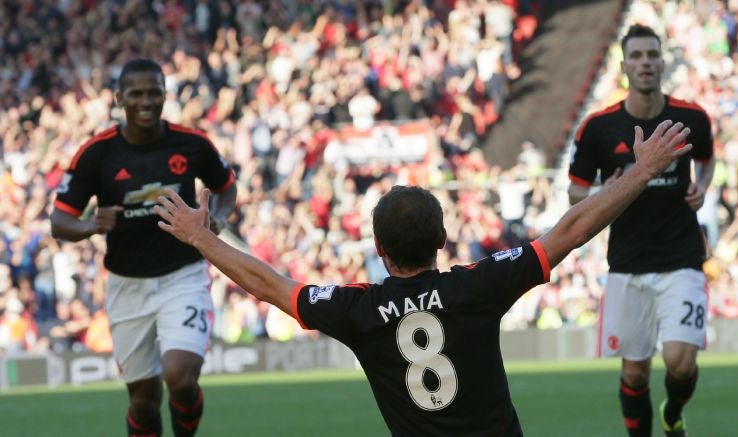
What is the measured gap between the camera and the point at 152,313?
895 centimetres

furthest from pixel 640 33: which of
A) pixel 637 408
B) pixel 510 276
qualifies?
pixel 510 276

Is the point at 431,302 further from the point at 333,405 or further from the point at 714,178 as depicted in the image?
the point at 714,178

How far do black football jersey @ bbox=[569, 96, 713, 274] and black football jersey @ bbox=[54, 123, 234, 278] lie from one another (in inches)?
102

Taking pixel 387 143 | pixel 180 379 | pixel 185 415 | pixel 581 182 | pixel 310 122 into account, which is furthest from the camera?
pixel 310 122

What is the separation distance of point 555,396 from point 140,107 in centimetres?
749

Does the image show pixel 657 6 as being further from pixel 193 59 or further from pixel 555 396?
pixel 555 396

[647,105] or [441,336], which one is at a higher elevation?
[647,105]

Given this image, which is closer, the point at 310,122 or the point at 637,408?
the point at 637,408

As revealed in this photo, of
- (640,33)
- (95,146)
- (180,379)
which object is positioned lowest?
(180,379)

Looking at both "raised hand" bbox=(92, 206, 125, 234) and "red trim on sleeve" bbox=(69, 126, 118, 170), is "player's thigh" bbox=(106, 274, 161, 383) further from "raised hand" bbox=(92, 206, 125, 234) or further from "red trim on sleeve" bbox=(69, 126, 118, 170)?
"red trim on sleeve" bbox=(69, 126, 118, 170)

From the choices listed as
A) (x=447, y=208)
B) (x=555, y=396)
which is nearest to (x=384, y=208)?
(x=555, y=396)

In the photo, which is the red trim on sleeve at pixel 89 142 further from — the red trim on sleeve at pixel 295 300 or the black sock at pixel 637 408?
the red trim on sleeve at pixel 295 300

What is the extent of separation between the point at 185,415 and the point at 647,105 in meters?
3.53

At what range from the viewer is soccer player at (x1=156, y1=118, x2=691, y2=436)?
5.23 m
